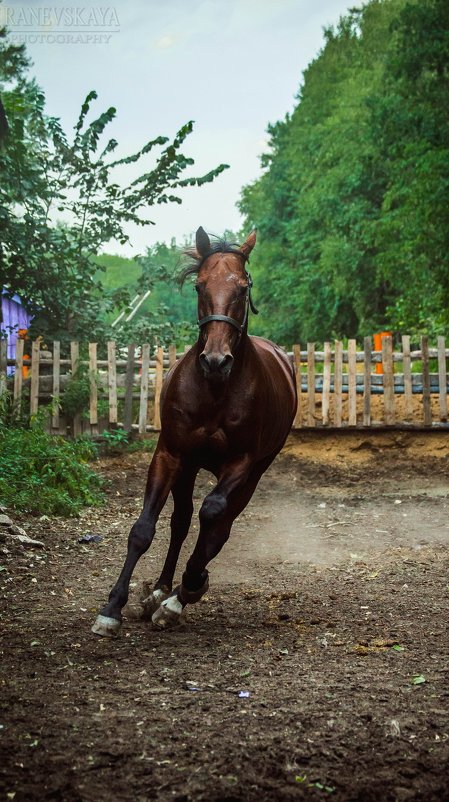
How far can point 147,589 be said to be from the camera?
4926 mm

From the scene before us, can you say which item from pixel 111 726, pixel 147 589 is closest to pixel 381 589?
pixel 147 589

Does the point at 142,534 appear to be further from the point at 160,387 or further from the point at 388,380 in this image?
the point at 388,380

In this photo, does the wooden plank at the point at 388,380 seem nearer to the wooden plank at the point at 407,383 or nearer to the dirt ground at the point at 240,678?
the wooden plank at the point at 407,383

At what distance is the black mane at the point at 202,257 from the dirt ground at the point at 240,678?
2102 mm

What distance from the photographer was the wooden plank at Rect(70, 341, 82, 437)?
41.7 feet

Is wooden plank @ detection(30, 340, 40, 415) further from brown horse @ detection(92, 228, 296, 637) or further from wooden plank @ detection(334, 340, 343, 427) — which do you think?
brown horse @ detection(92, 228, 296, 637)

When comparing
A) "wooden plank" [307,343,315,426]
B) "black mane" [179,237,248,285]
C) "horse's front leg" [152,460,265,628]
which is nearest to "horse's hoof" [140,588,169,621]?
"horse's front leg" [152,460,265,628]

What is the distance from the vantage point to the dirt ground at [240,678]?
249 centimetres

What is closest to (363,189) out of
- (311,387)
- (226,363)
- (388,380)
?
(388,380)

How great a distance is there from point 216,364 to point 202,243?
0.91 m

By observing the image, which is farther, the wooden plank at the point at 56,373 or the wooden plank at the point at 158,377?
the wooden plank at the point at 158,377

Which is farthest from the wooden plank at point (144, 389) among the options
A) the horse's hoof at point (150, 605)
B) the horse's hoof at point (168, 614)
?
the horse's hoof at point (168, 614)

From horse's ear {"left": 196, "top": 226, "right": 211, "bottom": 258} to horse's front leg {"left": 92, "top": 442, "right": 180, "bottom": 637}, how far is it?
1173mm

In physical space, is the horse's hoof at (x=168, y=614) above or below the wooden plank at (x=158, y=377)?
below
